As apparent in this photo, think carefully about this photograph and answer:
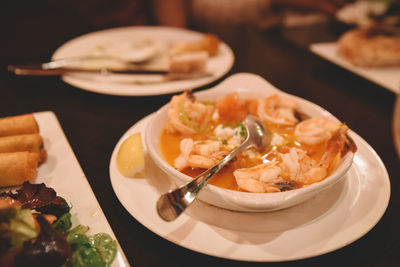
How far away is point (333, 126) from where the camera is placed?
1512mm

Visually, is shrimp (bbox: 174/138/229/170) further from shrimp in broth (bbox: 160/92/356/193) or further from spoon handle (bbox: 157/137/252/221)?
spoon handle (bbox: 157/137/252/221)

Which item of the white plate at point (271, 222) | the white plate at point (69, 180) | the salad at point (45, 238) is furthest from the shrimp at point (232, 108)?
the salad at point (45, 238)

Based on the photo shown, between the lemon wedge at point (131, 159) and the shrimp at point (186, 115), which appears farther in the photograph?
the shrimp at point (186, 115)

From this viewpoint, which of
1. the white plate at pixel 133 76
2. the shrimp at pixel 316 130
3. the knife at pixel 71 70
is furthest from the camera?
the knife at pixel 71 70

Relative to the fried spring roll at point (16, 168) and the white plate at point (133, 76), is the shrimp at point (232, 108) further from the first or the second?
the fried spring roll at point (16, 168)

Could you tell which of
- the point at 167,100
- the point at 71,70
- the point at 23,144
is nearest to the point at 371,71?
the point at 167,100

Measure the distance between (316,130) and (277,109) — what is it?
0.93 feet

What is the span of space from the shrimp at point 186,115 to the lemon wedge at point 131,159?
203 mm

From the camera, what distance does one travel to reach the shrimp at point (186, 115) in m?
1.61

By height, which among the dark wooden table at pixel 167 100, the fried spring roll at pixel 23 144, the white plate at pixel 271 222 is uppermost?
the fried spring roll at pixel 23 144

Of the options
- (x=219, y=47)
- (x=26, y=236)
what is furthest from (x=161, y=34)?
(x=26, y=236)

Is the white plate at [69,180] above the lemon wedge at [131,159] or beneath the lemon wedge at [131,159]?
beneath

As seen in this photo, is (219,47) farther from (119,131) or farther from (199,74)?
(119,131)

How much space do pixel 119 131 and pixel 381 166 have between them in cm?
144
